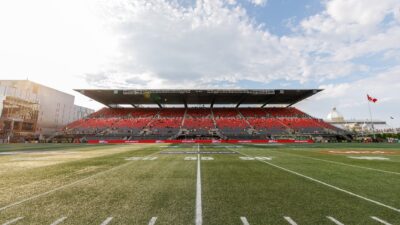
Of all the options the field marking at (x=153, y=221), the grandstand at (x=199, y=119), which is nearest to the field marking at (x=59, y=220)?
the field marking at (x=153, y=221)

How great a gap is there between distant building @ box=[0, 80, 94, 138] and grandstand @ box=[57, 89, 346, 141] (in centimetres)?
1645

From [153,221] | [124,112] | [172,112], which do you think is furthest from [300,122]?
[153,221]

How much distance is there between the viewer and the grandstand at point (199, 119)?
167 feet

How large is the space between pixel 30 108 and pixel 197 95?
50.9m

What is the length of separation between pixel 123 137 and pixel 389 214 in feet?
167

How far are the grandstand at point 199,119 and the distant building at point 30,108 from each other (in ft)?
54.0

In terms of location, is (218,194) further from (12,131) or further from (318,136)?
(12,131)

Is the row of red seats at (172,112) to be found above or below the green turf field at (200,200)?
above

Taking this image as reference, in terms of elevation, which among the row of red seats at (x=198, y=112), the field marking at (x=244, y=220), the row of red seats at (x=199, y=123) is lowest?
the field marking at (x=244, y=220)

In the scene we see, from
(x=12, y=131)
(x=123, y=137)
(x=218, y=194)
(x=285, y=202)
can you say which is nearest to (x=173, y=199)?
(x=218, y=194)

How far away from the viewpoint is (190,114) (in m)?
63.4

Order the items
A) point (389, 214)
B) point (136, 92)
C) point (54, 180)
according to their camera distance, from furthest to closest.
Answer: point (136, 92) < point (54, 180) < point (389, 214)

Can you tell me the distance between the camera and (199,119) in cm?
5934

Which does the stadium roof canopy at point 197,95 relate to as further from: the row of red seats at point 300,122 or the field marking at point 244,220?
the field marking at point 244,220
